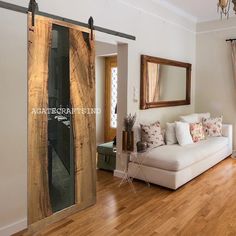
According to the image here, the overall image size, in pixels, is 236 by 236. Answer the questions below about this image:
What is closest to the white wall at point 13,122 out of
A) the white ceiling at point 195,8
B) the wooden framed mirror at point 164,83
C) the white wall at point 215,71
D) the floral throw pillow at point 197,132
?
the wooden framed mirror at point 164,83

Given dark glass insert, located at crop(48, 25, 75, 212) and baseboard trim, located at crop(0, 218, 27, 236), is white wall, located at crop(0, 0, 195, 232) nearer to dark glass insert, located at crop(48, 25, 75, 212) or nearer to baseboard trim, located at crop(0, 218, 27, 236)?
baseboard trim, located at crop(0, 218, 27, 236)

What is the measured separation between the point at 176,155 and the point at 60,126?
5.71 feet

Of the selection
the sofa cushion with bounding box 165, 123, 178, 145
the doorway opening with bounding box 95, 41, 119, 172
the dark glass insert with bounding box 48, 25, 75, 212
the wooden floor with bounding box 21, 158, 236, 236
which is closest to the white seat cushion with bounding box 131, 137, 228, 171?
the sofa cushion with bounding box 165, 123, 178, 145

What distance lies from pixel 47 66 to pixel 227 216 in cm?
254

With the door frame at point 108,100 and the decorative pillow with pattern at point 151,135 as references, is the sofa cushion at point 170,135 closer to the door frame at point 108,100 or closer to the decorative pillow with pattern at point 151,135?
the decorative pillow with pattern at point 151,135

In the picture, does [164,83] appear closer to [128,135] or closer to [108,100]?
[128,135]

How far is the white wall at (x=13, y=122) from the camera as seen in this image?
95.0 inches

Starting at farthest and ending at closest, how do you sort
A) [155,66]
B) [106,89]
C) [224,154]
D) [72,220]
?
[106,89] < [224,154] < [155,66] < [72,220]

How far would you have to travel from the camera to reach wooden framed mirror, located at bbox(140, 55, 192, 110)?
429cm

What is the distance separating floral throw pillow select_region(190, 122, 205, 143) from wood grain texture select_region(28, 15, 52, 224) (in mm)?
2871

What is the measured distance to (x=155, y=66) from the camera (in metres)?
4.54

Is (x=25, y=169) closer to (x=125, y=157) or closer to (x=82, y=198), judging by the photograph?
(x=82, y=198)

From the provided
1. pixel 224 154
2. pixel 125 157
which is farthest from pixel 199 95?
pixel 125 157

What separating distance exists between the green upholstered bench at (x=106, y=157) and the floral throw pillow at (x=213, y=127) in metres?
2.00
